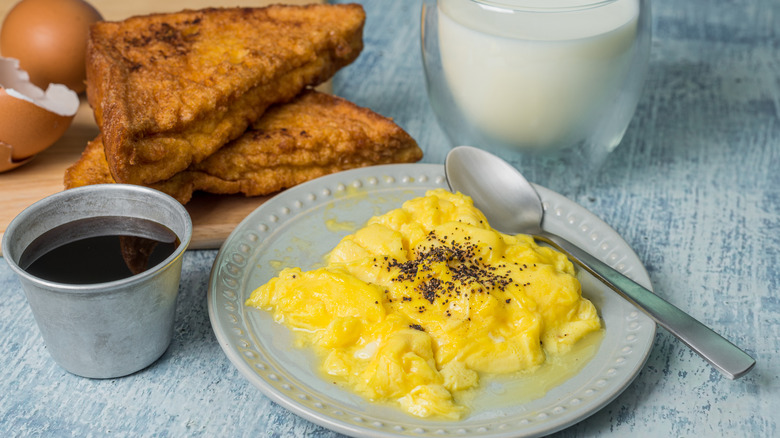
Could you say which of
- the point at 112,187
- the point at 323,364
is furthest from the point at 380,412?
the point at 112,187

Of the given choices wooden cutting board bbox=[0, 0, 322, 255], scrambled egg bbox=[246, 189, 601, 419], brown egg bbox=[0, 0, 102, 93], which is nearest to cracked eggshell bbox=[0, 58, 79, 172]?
wooden cutting board bbox=[0, 0, 322, 255]

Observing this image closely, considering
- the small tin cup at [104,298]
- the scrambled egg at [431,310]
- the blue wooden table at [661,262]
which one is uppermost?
the small tin cup at [104,298]

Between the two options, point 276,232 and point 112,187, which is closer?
point 112,187

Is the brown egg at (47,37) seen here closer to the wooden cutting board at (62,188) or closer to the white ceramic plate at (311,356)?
the wooden cutting board at (62,188)

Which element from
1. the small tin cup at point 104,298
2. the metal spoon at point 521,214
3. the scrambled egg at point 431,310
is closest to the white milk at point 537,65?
the metal spoon at point 521,214

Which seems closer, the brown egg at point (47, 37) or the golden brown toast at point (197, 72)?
the golden brown toast at point (197, 72)

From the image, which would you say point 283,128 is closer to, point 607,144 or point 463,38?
point 463,38

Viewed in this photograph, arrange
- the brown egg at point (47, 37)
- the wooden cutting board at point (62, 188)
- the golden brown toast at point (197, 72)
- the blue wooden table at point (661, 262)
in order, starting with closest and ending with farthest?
the blue wooden table at point (661, 262), the golden brown toast at point (197, 72), the wooden cutting board at point (62, 188), the brown egg at point (47, 37)
